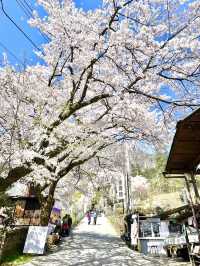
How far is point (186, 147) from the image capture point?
5.79 metres

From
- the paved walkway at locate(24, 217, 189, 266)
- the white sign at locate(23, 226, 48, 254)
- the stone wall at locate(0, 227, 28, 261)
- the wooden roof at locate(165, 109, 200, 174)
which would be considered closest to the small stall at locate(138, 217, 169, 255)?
the paved walkway at locate(24, 217, 189, 266)

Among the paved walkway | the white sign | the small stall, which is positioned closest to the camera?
the paved walkway

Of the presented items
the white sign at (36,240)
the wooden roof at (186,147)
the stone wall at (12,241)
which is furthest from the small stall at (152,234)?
the wooden roof at (186,147)

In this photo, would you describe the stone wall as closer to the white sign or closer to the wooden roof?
the white sign

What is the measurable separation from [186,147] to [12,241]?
31.4ft

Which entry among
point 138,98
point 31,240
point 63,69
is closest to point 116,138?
point 138,98

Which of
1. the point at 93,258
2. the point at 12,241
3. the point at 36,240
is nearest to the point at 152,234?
the point at 93,258

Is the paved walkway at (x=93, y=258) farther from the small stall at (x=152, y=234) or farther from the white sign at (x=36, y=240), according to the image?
the small stall at (x=152, y=234)

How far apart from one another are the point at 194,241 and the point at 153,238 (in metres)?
8.50

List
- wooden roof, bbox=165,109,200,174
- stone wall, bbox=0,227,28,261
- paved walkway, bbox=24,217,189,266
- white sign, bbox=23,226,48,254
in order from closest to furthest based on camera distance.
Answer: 1. wooden roof, bbox=165,109,200,174
2. paved walkway, bbox=24,217,189,266
3. stone wall, bbox=0,227,28,261
4. white sign, bbox=23,226,48,254

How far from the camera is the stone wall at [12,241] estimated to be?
10.6m

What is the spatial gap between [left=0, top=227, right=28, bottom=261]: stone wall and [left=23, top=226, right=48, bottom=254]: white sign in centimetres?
43

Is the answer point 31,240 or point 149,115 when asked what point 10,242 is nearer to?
point 31,240

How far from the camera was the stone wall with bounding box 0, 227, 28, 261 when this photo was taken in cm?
Result: 1055
